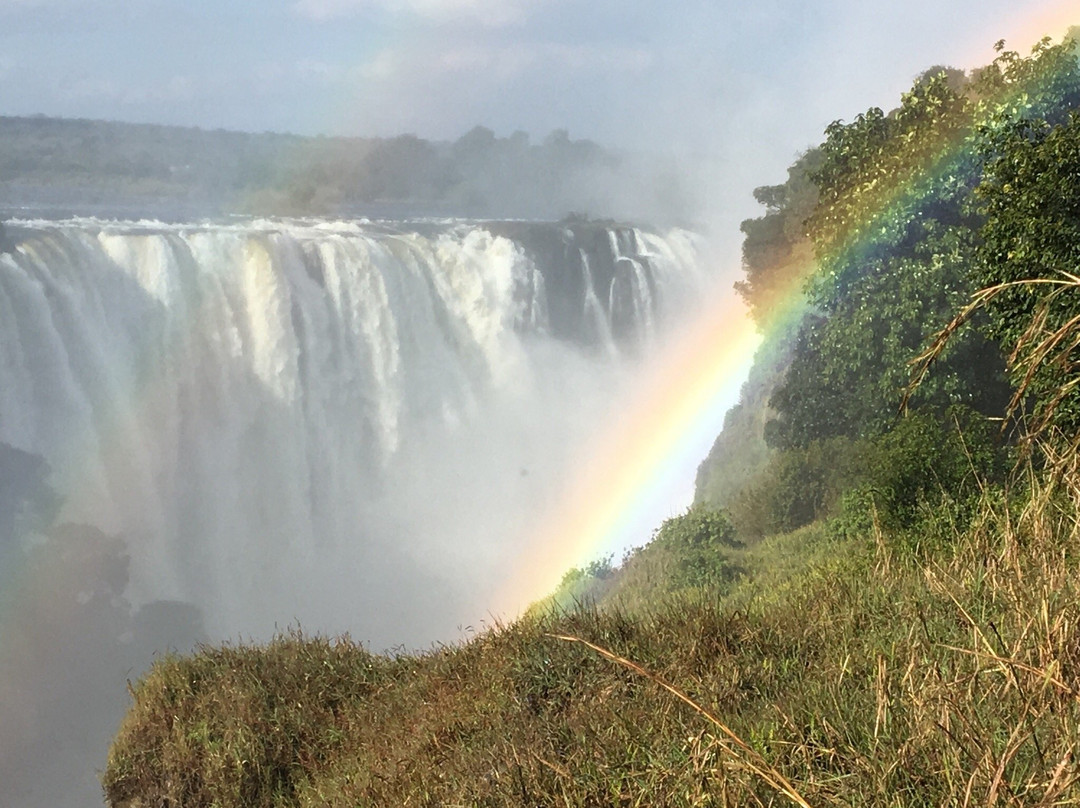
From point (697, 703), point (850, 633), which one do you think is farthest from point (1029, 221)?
point (697, 703)

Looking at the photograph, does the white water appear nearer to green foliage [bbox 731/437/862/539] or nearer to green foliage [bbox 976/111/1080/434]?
green foliage [bbox 731/437/862/539]

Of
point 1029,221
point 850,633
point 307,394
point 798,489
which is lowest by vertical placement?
point 798,489

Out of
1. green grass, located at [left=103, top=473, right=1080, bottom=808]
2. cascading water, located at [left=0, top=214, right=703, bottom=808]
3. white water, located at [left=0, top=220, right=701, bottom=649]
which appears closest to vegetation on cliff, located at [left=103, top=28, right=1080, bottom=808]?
green grass, located at [left=103, top=473, right=1080, bottom=808]

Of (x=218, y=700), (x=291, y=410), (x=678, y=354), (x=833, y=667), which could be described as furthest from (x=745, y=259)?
(x=833, y=667)

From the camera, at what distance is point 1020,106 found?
20.0 meters

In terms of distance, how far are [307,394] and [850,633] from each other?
77.2 feet

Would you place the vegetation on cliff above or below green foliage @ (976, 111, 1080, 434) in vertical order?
below

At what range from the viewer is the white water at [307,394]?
78.8 feet

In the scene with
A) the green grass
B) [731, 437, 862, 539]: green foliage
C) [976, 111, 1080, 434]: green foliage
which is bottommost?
[731, 437, 862, 539]: green foliage

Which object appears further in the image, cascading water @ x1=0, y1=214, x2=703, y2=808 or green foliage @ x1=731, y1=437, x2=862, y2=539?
cascading water @ x1=0, y1=214, x2=703, y2=808

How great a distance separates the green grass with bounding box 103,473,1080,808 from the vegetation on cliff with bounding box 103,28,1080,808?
1.0 inches

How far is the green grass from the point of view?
Result: 3146 millimetres

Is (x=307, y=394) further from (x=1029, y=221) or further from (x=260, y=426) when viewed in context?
(x=1029, y=221)

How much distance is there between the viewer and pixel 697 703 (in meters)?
3.64
